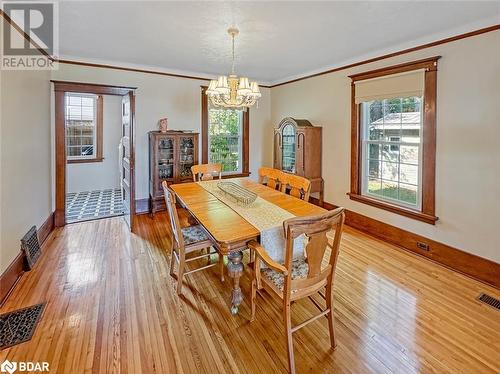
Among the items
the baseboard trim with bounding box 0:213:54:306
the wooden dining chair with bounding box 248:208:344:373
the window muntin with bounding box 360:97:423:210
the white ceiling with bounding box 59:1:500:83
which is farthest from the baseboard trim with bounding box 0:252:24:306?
the window muntin with bounding box 360:97:423:210

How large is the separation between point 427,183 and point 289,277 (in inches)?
99.6

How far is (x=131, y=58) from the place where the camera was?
13.9ft

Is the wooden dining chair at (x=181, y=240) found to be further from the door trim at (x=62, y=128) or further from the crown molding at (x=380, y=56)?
the crown molding at (x=380, y=56)

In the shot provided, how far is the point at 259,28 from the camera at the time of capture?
2.97 m

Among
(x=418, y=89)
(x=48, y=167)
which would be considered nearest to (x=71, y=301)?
(x=48, y=167)

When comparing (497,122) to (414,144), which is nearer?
(497,122)

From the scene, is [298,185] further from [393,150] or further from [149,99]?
[149,99]

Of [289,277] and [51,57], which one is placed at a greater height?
[51,57]

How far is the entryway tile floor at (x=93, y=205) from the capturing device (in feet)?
15.8

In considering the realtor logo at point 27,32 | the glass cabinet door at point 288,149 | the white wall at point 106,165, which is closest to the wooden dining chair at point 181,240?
the realtor logo at point 27,32

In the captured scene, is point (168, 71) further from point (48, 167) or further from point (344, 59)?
point (344, 59)

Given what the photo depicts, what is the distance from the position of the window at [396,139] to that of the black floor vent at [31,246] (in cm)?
415

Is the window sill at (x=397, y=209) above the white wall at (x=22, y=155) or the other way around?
the other way around

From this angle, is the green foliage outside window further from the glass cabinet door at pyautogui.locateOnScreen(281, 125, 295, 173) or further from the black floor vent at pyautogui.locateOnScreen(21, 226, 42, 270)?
the black floor vent at pyautogui.locateOnScreen(21, 226, 42, 270)
